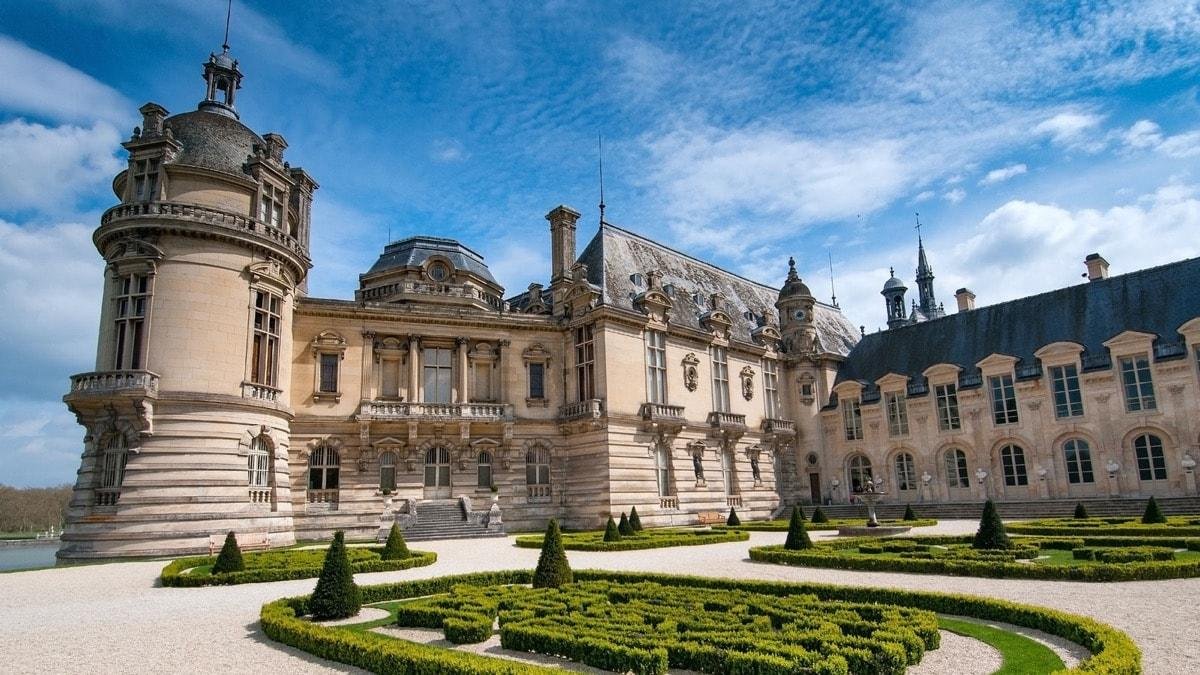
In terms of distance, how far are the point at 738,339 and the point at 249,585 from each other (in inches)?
1302

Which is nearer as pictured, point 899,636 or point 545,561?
point 899,636

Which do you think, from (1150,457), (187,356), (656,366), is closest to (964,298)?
(1150,457)

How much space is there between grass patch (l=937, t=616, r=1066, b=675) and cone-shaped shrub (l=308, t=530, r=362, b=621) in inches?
388

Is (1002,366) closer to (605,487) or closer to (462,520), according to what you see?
(605,487)

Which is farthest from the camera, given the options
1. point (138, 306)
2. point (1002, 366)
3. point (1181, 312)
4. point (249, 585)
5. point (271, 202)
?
point (1002, 366)

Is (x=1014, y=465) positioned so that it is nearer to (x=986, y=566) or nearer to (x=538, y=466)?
(x=538, y=466)

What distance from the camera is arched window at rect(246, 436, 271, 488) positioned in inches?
1169

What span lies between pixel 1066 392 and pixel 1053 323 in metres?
4.39

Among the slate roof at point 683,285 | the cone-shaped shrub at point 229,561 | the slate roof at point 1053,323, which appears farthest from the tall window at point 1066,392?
the cone-shaped shrub at point 229,561

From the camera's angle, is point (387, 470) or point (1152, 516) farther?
point (387, 470)

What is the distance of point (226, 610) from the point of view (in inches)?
574

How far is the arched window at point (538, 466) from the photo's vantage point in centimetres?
3771

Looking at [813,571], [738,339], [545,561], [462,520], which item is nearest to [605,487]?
[462,520]

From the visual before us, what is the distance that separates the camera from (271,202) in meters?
32.7
